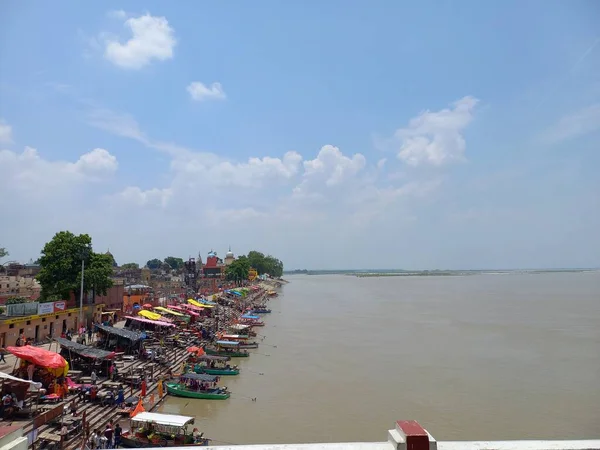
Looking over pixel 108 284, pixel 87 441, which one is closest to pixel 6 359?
pixel 87 441

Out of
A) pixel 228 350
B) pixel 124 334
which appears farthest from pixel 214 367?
pixel 228 350

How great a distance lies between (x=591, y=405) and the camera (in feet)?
62.5

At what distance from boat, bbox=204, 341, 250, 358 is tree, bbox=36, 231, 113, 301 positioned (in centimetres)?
993

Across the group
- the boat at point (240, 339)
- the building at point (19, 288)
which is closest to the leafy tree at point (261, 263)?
the building at point (19, 288)

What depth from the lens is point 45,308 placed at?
24.6m

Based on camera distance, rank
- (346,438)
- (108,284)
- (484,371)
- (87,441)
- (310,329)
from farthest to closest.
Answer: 1. (310,329)
2. (108,284)
3. (484,371)
4. (346,438)
5. (87,441)

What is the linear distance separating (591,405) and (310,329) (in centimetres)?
2544

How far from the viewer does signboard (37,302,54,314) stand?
24136mm

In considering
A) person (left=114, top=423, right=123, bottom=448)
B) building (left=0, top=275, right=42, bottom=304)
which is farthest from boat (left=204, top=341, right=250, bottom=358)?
building (left=0, top=275, right=42, bottom=304)

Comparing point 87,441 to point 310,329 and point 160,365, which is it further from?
point 310,329

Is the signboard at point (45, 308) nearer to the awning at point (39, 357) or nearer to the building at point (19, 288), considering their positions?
the awning at point (39, 357)

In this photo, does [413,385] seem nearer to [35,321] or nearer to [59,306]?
[35,321]

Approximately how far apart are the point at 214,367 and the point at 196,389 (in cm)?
491

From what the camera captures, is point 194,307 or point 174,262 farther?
point 174,262
